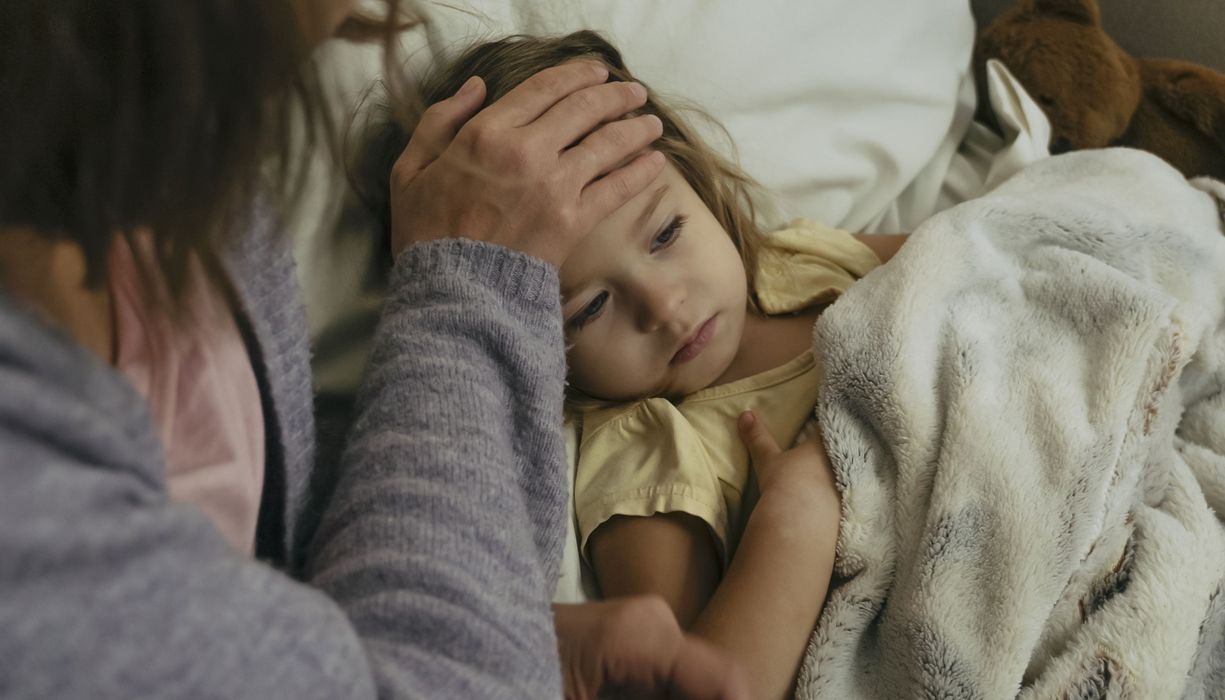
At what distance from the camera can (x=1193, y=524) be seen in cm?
74

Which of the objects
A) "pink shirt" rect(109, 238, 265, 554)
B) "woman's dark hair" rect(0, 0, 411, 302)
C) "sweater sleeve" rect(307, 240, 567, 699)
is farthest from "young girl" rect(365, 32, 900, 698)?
"woman's dark hair" rect(0, 0, 411, 302)

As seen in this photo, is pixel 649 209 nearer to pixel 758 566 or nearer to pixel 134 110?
pixel 758 566

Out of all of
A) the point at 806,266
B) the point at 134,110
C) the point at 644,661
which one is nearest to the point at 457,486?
the point at 644,661

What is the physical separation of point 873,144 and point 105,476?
942 millimetres

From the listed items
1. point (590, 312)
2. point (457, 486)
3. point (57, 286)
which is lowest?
point (590, 312)

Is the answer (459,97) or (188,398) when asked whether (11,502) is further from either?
(459,97)

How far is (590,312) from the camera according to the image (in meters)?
0.86

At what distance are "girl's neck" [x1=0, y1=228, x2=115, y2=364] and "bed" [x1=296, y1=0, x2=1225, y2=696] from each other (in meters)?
0.26

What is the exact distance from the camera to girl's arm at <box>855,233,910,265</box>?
3.61 ft

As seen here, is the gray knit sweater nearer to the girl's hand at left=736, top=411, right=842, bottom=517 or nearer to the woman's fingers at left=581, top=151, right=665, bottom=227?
the woman's fingers at left=581, top=151, right=665, bottom=227

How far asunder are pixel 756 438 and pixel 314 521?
1.24ft

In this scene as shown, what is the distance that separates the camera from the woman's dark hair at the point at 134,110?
0.35 metres

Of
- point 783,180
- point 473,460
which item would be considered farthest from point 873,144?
point 473,460

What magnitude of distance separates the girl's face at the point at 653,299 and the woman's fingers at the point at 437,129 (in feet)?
0.48
